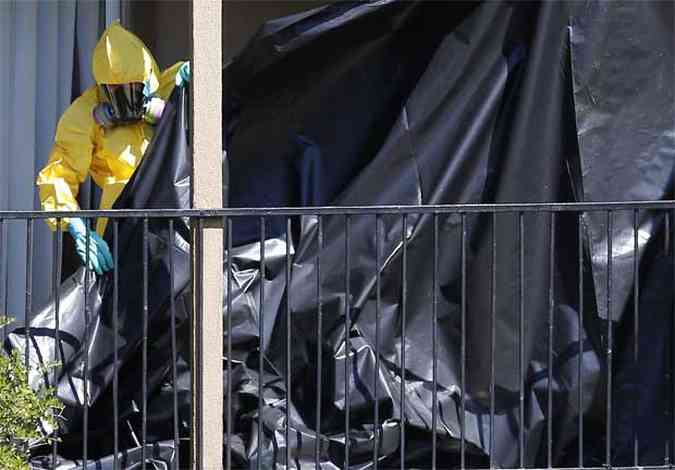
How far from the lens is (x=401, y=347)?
18.1 feet

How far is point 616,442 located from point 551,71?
5.10 feet

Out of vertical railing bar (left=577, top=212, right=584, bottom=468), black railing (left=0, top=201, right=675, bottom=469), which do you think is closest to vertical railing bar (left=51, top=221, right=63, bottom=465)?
black railing (left=0, top=201, right=675, bottom=469)

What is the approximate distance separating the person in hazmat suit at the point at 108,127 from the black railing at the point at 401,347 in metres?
0.62

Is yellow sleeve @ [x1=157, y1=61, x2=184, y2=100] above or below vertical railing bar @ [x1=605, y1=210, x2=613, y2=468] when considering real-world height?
above

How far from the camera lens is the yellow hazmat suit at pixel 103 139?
6.21 meters

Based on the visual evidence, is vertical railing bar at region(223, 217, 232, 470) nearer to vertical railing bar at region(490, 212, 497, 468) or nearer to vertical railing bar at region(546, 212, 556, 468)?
vertical railing bar at region(490, 212, 497, 468)

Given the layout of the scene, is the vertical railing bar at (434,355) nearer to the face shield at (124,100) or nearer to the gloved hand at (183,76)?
the gloved hand at (183,76)

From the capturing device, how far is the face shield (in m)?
6.29

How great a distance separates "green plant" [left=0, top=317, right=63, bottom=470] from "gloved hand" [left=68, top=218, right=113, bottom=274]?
0.79m

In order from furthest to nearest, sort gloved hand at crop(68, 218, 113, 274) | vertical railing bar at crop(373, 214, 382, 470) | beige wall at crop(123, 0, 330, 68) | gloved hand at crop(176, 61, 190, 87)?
beige wall at crop(123, 0, 330, 68)
gloved hand at crop(176, 61, 190, 87)
gloved hand at crop(68, 218, 113, 274)
vertical railing bar at crop(373, 214, 382, 470)

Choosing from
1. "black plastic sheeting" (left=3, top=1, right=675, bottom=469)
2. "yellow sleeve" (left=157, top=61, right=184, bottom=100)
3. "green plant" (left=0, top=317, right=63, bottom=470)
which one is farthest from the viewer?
"yellow sleeve" (left=157, top=61, right=184, bottom=100)

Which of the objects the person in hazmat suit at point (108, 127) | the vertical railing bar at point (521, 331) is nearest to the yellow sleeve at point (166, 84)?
the person in hazmat suit at point (108, 127)

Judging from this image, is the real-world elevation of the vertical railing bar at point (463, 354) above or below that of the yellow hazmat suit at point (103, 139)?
below

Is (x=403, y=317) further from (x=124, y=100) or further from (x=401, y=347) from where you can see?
(x=124, y=100)
